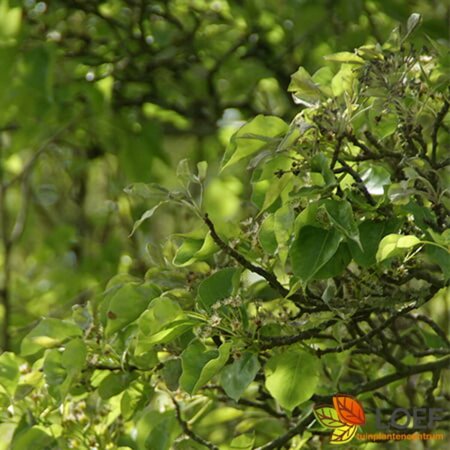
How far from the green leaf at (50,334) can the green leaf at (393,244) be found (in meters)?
0.41

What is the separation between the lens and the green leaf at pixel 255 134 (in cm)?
107

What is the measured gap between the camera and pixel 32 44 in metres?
2.02

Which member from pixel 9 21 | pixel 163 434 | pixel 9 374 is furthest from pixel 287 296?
pixel 9 21

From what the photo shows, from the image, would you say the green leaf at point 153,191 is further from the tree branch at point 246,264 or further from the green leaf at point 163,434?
the green leaf at point 163,434

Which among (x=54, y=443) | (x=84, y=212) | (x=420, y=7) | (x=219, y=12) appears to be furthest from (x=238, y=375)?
(x=84, y=212)

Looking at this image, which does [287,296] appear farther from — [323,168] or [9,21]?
[9,21]

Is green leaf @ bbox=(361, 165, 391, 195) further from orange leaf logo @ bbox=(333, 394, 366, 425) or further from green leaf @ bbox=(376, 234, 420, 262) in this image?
orange leaf logo @ bbox=(333, 394, 366, 425)

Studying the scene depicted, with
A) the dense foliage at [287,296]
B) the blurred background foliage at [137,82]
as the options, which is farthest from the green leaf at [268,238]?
the blurred background foliage at [137,82]

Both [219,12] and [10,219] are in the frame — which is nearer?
[219,12]

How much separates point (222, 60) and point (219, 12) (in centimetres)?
10

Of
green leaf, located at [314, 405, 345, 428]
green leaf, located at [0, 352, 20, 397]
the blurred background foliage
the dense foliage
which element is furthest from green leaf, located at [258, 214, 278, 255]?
the blurred background foliage

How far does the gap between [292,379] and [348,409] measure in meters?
0.14

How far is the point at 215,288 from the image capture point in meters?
1.08

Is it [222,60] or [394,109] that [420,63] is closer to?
[394,109]
